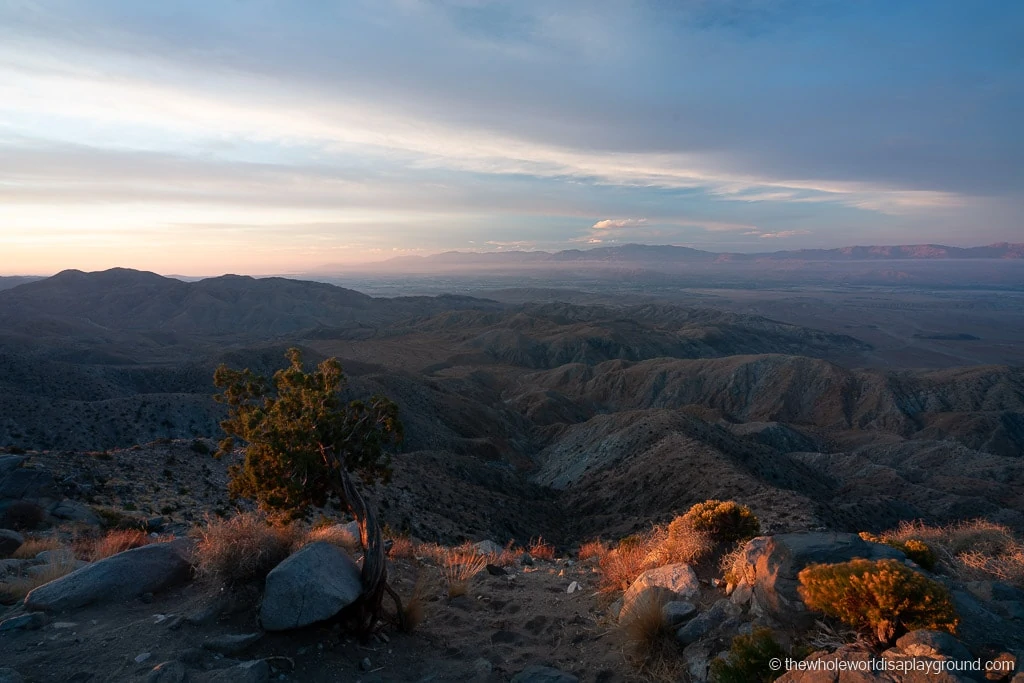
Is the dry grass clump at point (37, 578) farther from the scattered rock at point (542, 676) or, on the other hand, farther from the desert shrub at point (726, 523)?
the desert shrub at point (726, 523)

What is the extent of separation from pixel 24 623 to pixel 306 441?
11.9 ft

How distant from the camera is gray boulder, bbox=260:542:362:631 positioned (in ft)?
22.2

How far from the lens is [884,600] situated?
5.63 m

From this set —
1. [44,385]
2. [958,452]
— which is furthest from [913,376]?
[44,385]

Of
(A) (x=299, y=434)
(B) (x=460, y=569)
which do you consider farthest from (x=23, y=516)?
(B) (x=460, y=569)

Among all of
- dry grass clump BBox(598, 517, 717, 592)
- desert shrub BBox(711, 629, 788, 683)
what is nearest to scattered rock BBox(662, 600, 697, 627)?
desert shrub BBox(711, 629, 788, 683)

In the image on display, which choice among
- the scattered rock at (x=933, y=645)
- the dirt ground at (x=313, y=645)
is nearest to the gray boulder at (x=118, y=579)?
the dirt ground at (x=313, y=645)

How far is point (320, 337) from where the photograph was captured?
385 ft

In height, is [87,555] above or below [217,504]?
above

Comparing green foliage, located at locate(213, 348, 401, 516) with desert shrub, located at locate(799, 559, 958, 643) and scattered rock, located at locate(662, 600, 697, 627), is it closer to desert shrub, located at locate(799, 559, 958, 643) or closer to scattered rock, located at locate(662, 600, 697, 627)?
scattered rock, located at locate(662, 600, 697, 627)

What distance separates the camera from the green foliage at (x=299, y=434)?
7852 millimetres

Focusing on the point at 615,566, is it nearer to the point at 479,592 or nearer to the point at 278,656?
the point at 479,592

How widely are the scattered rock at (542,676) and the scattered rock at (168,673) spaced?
342cm

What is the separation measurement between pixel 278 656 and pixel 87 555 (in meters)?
6.35
